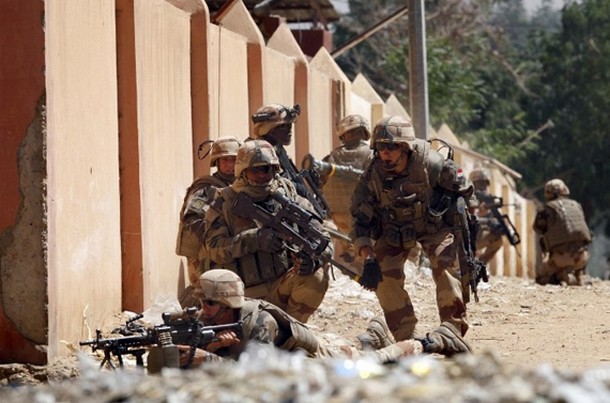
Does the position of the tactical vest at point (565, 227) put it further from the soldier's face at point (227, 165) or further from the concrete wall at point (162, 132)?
the soldier's face at point (227, 165)

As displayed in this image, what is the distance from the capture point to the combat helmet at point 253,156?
372 inches

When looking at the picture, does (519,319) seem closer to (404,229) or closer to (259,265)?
(404,229)

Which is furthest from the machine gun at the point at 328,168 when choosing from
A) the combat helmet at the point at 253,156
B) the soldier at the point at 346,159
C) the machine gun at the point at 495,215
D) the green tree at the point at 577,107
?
the green tree at the point at 577,107

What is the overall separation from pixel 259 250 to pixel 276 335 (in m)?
1.39

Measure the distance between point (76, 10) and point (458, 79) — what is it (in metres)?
24.5

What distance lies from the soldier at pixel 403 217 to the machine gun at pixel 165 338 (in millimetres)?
2685

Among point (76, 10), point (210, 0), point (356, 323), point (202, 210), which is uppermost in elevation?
point (210, 0)

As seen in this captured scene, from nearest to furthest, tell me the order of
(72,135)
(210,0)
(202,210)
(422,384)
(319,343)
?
Answer: 1. (422,384)
2. (319,343)
3. (72,135)
4. (202,210)
5. (210,0)

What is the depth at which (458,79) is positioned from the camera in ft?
110

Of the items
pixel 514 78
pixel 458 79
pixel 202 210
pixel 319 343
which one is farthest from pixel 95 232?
pixel 514 78

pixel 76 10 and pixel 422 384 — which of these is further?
pixel 76 10

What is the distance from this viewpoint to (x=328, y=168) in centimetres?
1330

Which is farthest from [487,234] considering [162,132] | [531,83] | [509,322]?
[531,83]

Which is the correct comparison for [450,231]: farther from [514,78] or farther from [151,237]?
[514,78]
